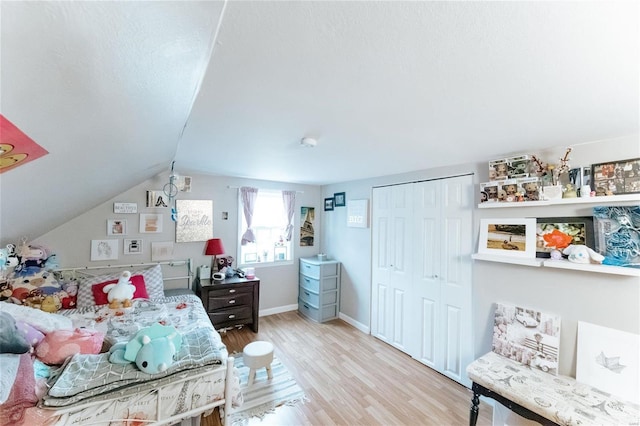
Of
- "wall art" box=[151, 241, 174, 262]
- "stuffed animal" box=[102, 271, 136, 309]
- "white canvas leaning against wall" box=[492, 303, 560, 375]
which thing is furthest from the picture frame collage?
"wall art" box=[151, 241, 174, 262]

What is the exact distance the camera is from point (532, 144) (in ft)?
6.40

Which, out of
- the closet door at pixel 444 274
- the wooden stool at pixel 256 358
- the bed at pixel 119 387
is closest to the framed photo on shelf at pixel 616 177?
the closet door at pixel 444 274

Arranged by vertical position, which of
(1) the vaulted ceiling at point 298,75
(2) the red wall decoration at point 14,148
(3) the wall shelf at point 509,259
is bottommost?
(3) the wall shelf at point 509,259

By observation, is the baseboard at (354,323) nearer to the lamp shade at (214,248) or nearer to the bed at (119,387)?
the lamp shade at (214,248)

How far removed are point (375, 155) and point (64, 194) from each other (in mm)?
2498

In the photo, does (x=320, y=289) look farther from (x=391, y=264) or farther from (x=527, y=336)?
(x=527, y=336)

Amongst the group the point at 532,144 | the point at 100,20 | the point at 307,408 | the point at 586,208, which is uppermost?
the point at 532,144

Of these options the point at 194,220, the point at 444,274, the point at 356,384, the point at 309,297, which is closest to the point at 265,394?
the point at 356,384

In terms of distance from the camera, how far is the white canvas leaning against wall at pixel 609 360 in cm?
164

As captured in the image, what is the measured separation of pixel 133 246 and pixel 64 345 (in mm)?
1883

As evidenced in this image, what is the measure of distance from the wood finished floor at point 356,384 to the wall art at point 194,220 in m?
1.46

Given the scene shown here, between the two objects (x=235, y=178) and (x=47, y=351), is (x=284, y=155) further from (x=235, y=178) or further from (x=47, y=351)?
(x=47, y=351)

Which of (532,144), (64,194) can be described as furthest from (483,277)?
(64,194)

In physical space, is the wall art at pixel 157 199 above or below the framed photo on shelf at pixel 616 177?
below
